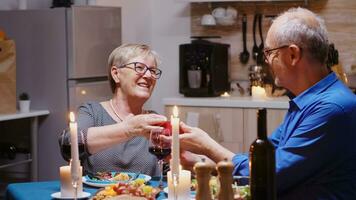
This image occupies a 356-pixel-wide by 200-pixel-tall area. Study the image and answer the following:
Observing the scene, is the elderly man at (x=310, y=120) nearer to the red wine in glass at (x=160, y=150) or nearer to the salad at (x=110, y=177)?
the red wine in glass at (x=160, y=150)

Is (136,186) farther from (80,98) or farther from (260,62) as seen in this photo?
(260,62)

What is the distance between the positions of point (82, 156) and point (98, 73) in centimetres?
197

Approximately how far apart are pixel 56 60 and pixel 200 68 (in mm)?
1046

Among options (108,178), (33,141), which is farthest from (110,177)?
(33,141)

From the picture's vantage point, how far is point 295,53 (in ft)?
6.53

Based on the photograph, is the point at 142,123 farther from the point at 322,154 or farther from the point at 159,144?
the point at 322,154

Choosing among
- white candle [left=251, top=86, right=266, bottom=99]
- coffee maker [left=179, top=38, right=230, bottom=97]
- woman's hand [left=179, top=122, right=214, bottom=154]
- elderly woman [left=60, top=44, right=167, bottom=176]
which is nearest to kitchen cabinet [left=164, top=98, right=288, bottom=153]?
coffee maker [left=179, top=38, right=230, bottom=97]

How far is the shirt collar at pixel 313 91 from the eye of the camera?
6.53 ft

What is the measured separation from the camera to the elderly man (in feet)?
6.12

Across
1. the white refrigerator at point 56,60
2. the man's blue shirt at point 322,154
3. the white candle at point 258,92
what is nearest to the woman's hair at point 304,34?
the man's blue shirt at point 322,154

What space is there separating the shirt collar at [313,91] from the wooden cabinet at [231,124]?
236cm

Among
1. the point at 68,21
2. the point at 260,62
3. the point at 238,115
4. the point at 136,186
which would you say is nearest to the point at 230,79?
the point at 260,62

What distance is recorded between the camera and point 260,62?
4.94m

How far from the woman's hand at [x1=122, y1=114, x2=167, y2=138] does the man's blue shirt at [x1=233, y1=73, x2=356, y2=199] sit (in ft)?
1.67
